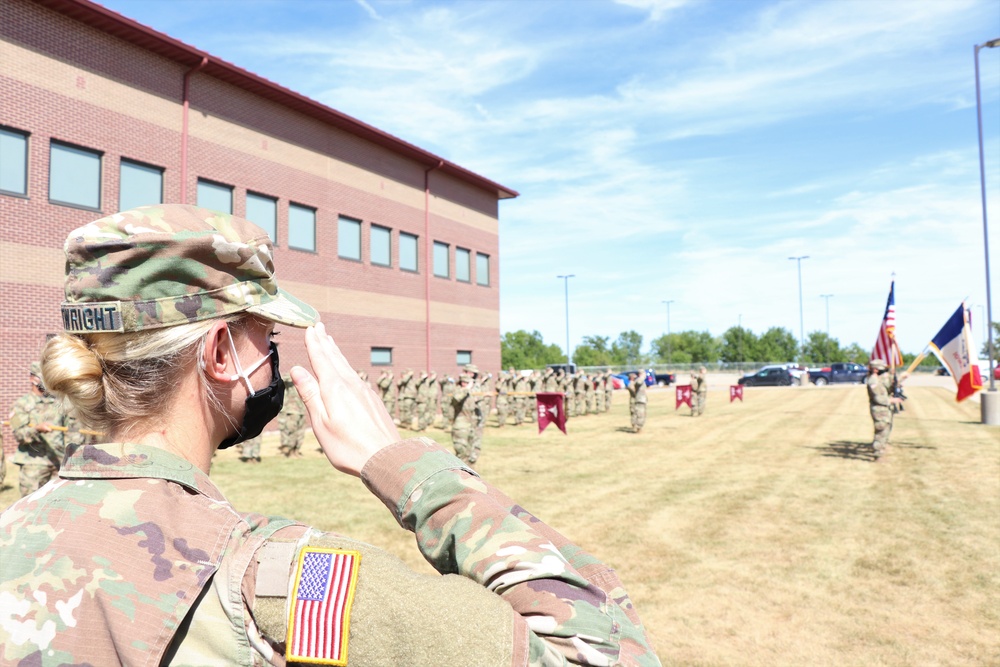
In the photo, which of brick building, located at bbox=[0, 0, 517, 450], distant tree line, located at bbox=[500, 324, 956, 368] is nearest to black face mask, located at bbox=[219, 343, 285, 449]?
brick building, located at bbox=[0, 0, 517, 450]

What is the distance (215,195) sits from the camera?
65.1 ft

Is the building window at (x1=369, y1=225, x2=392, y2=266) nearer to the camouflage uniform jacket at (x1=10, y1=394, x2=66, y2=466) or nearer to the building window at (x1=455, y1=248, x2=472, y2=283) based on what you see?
the building window at (x1=455, y1=248, x2=472, y2=283)

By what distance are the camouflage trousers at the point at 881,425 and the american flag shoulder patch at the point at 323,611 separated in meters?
15.5

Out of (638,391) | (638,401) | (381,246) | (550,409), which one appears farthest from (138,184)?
(638,401)

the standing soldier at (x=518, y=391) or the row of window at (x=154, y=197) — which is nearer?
the row of window at (x=154, y=197)

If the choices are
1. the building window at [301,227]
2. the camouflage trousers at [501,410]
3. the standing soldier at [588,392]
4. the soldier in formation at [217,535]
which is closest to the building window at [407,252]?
the building window at [301,227]

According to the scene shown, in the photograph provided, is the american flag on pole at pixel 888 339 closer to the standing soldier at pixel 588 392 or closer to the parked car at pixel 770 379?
the standing soldier at pixel 588 392

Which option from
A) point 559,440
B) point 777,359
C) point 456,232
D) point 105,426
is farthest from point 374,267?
point 777,359

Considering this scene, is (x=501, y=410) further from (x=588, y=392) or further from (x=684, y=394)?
(x=684, y=394)

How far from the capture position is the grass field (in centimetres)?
553

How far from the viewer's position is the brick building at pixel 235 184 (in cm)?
1541

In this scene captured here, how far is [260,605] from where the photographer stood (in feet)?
3.32

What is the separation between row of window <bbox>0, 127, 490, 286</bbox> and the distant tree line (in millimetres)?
48876

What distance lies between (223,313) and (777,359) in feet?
298
